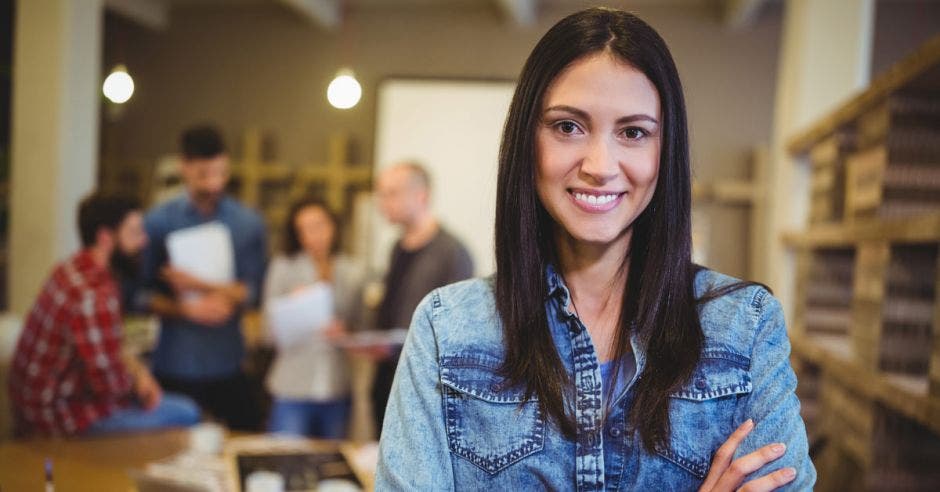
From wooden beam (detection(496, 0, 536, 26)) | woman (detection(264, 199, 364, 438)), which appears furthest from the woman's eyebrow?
wooden beam (detection(496, 0, 536, 26))

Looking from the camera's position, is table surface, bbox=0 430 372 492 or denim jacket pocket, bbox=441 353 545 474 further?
table surface, bbox=0 430 372 492

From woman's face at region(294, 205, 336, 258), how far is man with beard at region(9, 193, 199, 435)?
40.7 inches

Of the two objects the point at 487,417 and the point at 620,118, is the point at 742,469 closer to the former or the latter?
the point at 487,417

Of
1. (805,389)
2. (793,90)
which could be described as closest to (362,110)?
(793,90)

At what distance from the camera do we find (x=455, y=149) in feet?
19.1

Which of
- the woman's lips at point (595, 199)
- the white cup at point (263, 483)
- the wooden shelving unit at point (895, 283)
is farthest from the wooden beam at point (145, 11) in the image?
the woman's lips at point (595, 199)

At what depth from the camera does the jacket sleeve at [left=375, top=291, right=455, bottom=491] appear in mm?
1103

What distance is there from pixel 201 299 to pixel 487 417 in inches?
94.8

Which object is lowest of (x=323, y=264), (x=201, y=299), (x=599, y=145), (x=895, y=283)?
(x=201, y=299)

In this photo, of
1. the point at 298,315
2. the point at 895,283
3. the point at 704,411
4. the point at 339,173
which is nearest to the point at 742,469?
the point at 704,411

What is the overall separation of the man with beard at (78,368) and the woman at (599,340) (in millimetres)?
1806

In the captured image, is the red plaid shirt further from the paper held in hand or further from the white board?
the white board

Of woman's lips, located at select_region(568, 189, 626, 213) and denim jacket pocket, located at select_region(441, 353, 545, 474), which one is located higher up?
woman's lips, located at select_region(568, 189, 626, 213)

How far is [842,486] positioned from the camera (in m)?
2.15
